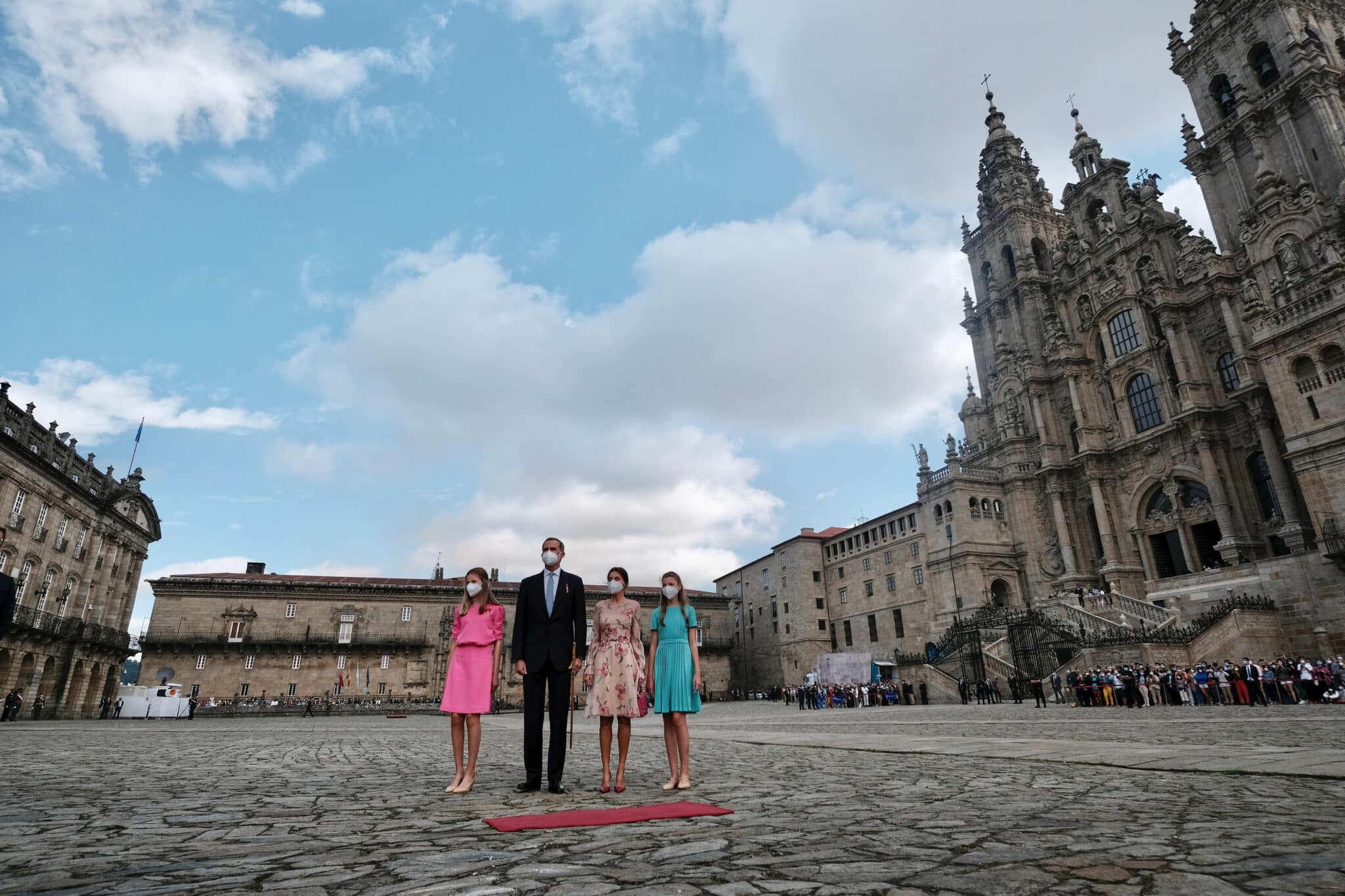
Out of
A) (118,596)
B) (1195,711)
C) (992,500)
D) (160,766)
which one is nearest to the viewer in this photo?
(160,766)

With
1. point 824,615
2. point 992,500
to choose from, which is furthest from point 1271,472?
point 824,615

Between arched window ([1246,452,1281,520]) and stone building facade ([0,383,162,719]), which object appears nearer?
stone building facade ([0,383,162,719])

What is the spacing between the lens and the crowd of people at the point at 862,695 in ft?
113

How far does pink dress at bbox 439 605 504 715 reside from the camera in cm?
656

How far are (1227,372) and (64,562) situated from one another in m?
63.3

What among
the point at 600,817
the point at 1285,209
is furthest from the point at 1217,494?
the point at 600,817

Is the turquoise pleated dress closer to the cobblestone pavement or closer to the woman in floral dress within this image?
the woman in floral dress

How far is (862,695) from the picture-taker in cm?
3616

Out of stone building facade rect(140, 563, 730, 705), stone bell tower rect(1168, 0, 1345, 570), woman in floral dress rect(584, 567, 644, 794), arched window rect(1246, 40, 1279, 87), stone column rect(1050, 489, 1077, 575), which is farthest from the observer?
stone building facade rect(140, 563, 730, 705)

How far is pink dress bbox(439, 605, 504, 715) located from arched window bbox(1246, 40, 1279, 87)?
5267 cm

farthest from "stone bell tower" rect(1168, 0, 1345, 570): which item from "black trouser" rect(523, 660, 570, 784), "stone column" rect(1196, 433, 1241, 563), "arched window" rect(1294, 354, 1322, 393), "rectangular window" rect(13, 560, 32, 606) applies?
"rectangular window" rect(13, 560, 32, 606)

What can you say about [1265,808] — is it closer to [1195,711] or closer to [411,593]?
[1195,711]

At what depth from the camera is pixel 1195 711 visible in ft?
61.4

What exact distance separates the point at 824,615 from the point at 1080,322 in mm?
28693
